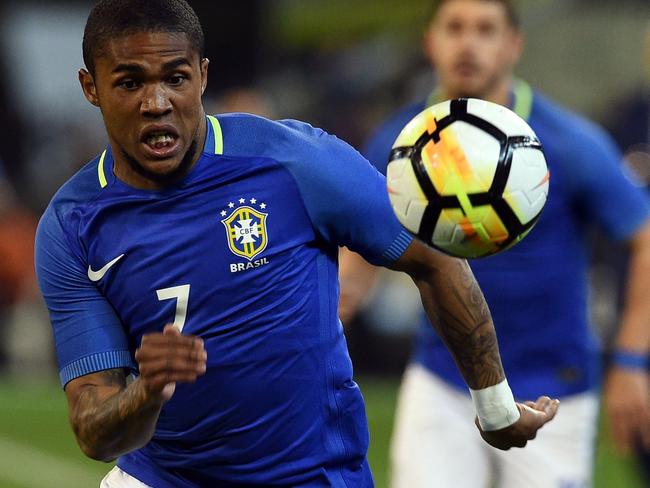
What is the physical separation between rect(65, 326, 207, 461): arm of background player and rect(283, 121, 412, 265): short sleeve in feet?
2.52

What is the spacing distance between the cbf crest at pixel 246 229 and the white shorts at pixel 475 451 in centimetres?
218

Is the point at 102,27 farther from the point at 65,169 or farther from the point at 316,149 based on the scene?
the point at 65,169

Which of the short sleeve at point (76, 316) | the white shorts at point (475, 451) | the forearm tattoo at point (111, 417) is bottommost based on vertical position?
the white shorts at point (475, 451)

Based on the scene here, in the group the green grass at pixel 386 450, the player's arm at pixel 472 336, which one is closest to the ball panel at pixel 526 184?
the player's arm at pixel 472 336

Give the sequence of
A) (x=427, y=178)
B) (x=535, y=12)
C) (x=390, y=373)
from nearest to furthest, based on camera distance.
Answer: (x=427, y=178) < (x=390, y=373) < (x=535, y=12)

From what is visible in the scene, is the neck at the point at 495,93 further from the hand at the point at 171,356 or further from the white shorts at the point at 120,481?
the hand at the point at 171,356

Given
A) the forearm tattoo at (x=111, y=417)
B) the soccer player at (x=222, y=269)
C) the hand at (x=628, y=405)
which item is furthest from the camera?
the hand at (x=628, y=405)

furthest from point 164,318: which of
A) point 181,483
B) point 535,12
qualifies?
point 535,12

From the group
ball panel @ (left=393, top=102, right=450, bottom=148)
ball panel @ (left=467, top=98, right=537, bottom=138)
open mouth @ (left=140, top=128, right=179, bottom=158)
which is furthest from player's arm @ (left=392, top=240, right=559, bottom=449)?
→ open mouth @ (left=140, top=128, right=179, bottom=158)

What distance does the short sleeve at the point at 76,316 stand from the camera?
438 cm

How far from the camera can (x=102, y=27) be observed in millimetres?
4273

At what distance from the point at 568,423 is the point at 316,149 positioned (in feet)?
7.82

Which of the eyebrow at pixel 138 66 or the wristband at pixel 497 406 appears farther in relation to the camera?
the wristband at pixel 497 406

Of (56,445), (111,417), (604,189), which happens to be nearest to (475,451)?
(604,189)
